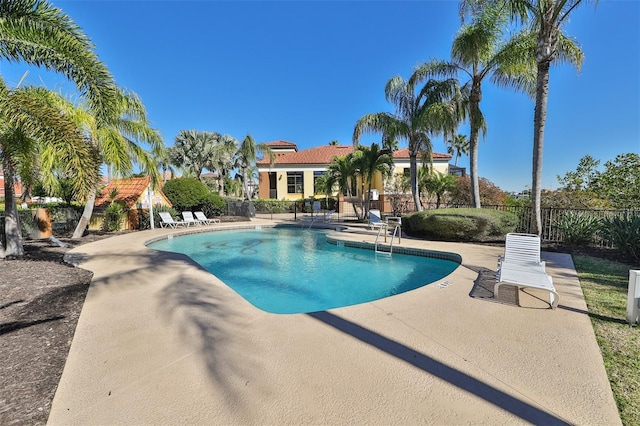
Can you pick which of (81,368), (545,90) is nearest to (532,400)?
(81,368)

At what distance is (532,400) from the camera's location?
2.22m

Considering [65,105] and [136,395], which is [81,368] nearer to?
[136,395]

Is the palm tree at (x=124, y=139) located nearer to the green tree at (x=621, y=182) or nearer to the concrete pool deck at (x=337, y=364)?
the concrete pool deck at (x=337, y=364)

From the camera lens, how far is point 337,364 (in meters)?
2.69

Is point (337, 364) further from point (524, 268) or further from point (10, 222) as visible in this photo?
point (10, 222)

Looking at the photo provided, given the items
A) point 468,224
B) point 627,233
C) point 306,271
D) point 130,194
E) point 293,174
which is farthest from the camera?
point 293,174

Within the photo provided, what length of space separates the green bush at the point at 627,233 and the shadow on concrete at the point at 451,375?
8.18 meters

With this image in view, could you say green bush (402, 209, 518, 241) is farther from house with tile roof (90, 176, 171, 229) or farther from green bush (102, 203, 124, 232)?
green bush (102, 203, 124, 232)

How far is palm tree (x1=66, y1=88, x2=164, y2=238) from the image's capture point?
1000 cm

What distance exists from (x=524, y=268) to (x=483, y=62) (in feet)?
31.0

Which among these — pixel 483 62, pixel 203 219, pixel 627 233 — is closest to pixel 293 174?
pixel 203 219

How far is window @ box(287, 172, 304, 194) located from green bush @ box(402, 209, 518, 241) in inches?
801

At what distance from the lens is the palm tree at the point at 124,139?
1000 cm

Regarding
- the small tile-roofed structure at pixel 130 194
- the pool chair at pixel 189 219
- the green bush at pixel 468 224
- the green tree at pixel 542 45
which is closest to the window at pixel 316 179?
the pool chair at pixel 189 219
